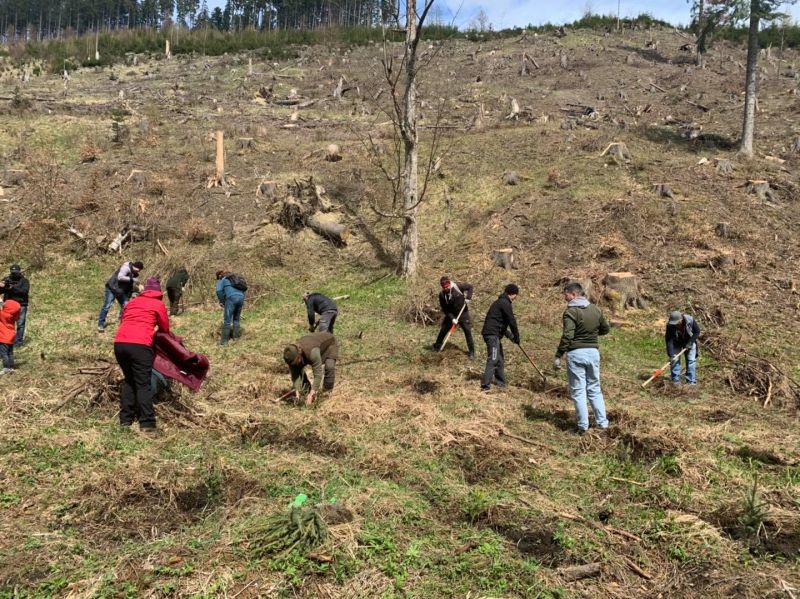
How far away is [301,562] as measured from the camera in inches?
133

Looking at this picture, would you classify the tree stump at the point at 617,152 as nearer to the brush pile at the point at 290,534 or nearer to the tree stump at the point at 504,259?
the tree stump at the point at 504,259

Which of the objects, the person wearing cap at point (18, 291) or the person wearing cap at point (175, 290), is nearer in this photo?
the person wearing cap at point (18, 291)

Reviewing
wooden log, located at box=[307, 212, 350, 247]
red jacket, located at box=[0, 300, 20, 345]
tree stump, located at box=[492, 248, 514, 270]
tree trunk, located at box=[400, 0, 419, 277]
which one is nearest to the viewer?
red jacket, located at box=[0, 300, 20, 345]

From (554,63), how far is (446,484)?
124 ft

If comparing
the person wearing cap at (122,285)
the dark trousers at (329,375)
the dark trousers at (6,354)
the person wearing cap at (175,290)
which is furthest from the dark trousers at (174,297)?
the dark trousers at (329,375)

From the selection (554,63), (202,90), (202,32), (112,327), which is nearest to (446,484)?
(112,327)

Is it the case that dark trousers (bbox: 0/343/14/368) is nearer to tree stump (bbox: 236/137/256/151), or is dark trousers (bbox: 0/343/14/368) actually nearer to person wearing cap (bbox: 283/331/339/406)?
person wearing cap (bbox: 283/331/339/406)

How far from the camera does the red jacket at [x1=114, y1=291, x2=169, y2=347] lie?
5215mm

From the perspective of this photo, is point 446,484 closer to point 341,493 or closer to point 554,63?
point 341,493

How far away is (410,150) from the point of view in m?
12.6

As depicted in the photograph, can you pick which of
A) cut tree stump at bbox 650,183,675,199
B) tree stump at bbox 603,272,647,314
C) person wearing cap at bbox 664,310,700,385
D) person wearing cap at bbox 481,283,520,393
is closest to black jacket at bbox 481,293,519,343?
person wearing cap at bbox 481,283,520,393

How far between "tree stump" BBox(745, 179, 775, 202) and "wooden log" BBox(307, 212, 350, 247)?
1183cm

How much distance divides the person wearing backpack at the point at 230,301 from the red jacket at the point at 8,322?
119 inches

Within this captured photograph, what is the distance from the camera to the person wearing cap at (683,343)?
789cm
